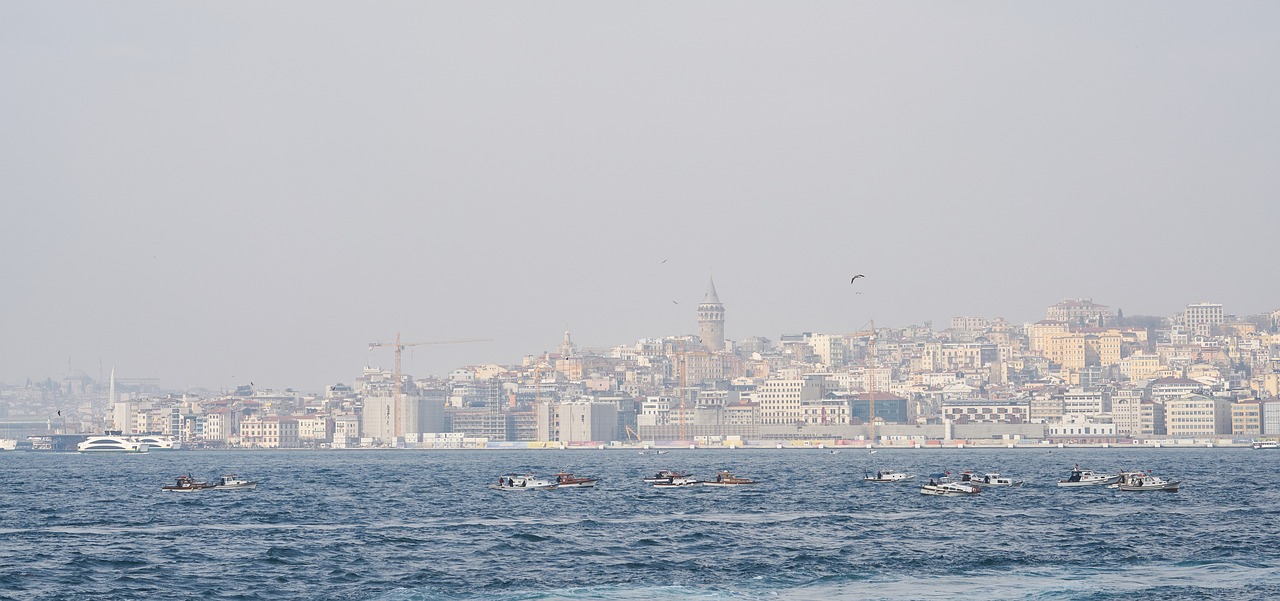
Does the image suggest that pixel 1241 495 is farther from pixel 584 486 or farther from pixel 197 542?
pixel 197 542

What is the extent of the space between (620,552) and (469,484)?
49.0 metres

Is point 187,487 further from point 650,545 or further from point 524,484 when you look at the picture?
point 650,545

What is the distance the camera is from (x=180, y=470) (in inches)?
5753

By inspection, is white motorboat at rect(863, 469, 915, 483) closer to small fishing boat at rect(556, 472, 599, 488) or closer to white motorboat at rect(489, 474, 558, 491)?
small fishing boat at rect(556, 472, 599, 488)

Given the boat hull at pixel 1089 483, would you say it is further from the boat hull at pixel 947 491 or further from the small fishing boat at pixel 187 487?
the small fishing boat at pixel 187 487

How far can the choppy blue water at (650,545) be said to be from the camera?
44.2 meters

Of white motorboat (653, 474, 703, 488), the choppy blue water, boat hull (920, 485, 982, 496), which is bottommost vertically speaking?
the choppy blue water

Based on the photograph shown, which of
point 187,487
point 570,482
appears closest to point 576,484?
point 570,482

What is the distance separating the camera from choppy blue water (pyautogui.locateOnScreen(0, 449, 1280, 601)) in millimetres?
44156

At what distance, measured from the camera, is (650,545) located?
178 feet

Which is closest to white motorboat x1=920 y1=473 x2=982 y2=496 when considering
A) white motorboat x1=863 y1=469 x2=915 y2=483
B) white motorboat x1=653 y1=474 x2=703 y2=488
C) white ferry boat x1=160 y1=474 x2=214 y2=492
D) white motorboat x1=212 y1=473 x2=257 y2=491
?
white motorboat x1=653 y1=474 x2=703 y2=488

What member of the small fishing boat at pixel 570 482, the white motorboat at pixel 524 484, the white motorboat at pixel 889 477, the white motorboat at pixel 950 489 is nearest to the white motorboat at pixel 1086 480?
the white motorboat at pixel 950 489

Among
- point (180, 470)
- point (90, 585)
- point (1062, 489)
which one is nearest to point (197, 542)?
point (90, 585)

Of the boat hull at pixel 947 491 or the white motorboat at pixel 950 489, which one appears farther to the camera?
the white motorboat at pixel 950 489
